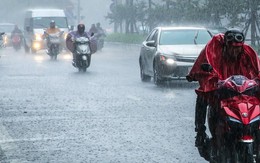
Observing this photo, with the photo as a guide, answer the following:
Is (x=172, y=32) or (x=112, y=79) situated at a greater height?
(x=172, y=32)

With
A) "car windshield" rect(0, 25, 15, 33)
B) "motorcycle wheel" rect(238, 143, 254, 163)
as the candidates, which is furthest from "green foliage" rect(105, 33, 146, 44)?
"motorcycle wheel" rect(238, 143, 254, 163)

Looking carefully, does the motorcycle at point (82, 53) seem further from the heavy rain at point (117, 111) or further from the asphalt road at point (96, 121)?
the asphalt road at point (96, 121)

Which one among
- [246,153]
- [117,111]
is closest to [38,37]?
[117,111]

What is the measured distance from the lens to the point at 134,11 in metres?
61.3

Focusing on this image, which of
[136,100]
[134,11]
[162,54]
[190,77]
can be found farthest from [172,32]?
[134,11]

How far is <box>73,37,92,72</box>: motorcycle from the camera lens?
26.3m

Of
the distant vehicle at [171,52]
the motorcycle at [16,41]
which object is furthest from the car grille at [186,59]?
the motorcycle at [16,41]

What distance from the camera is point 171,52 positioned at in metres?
19.9

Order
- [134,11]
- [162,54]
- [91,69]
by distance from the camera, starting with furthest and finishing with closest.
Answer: [134,11] < [91,69] < [162,54]

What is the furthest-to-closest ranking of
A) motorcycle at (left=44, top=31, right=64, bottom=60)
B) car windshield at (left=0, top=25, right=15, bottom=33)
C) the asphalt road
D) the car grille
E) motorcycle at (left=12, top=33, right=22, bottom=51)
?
car windshield at (left=0, top=25, right=15, bottom=33) → motorcycle at (left=12, top=33, right=22, bottom=51) → motorcycle at (left=44, top=31, right=64, bottom=60) → the car grille → the asphalt road

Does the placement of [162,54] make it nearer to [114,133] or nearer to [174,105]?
[174,105]

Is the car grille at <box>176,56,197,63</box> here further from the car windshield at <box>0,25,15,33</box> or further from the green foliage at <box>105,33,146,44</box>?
the car windshield at <box>0,25,15,33</box>

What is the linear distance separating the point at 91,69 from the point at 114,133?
1658 centimetres

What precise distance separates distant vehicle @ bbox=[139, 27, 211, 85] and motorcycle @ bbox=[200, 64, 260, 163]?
486 inches
